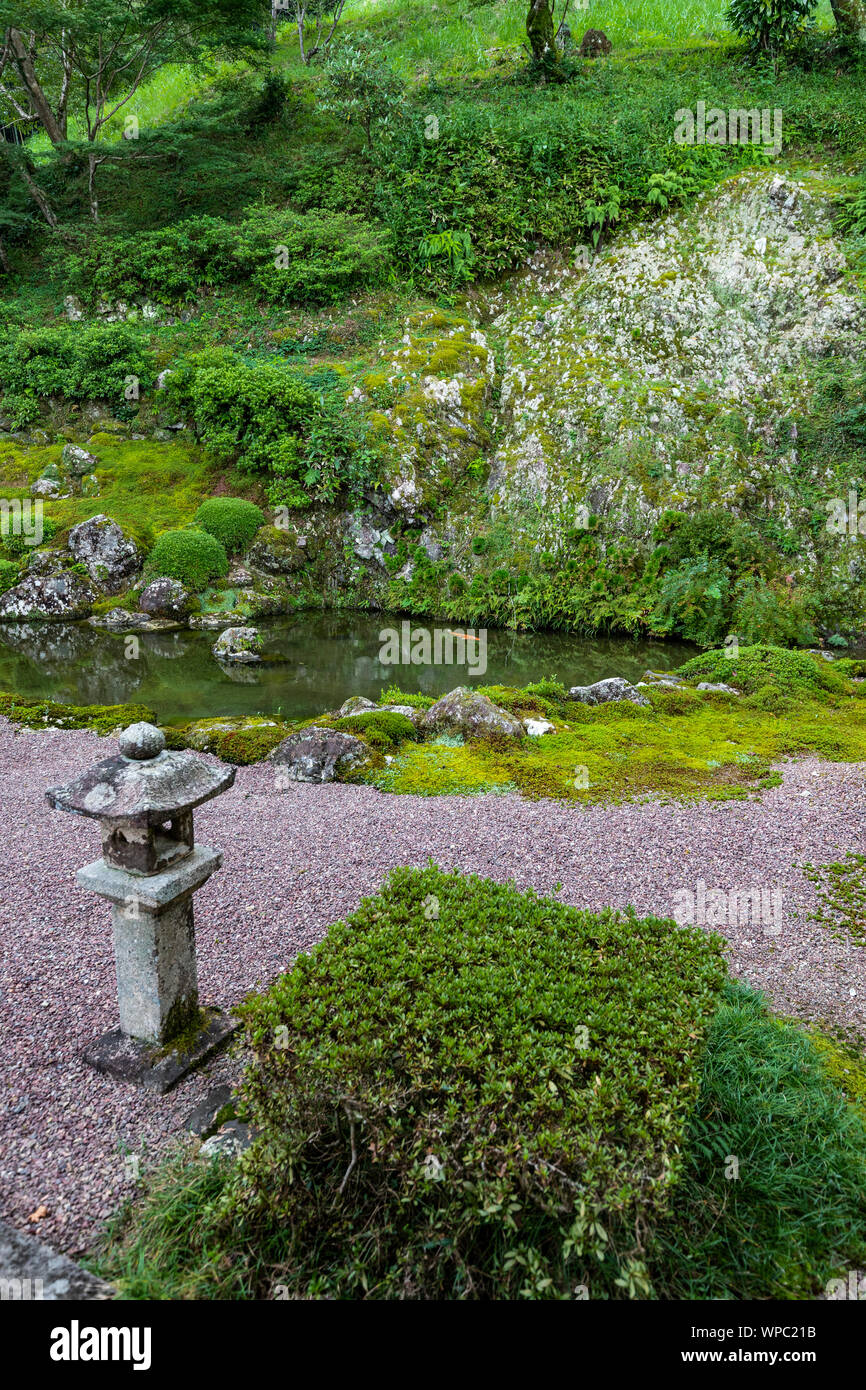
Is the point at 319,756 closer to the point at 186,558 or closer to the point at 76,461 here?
the point at 186,558

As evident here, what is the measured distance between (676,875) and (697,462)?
11893 millimetres

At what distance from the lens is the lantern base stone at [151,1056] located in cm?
400

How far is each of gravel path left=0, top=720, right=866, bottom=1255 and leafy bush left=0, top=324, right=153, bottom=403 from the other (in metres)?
13.9

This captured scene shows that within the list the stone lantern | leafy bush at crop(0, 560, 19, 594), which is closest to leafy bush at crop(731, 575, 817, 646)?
the stone lantern

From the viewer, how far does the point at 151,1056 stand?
161 inches

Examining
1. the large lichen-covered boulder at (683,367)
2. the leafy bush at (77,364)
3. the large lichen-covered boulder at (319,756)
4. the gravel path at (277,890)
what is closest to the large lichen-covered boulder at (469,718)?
the large lichen-covered boulder at (319,756)

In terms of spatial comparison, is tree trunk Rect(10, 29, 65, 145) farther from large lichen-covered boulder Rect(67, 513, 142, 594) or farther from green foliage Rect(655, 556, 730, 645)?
green foliage Rect(655, 556, 730, 645)

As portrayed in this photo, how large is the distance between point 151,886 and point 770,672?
33.2 ft

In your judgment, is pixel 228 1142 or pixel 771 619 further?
pixel 771 619

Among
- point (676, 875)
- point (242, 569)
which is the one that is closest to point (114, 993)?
point (676, 875)

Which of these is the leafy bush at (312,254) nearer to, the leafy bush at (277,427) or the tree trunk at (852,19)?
the leafy bush at (277,427)

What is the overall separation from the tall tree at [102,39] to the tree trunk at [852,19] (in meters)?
17.3

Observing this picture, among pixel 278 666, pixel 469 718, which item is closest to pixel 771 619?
pixel 469 718

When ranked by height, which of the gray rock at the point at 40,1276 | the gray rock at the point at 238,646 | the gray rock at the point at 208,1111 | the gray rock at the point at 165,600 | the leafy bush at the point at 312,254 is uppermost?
the leafy bush at the point at 312,254
